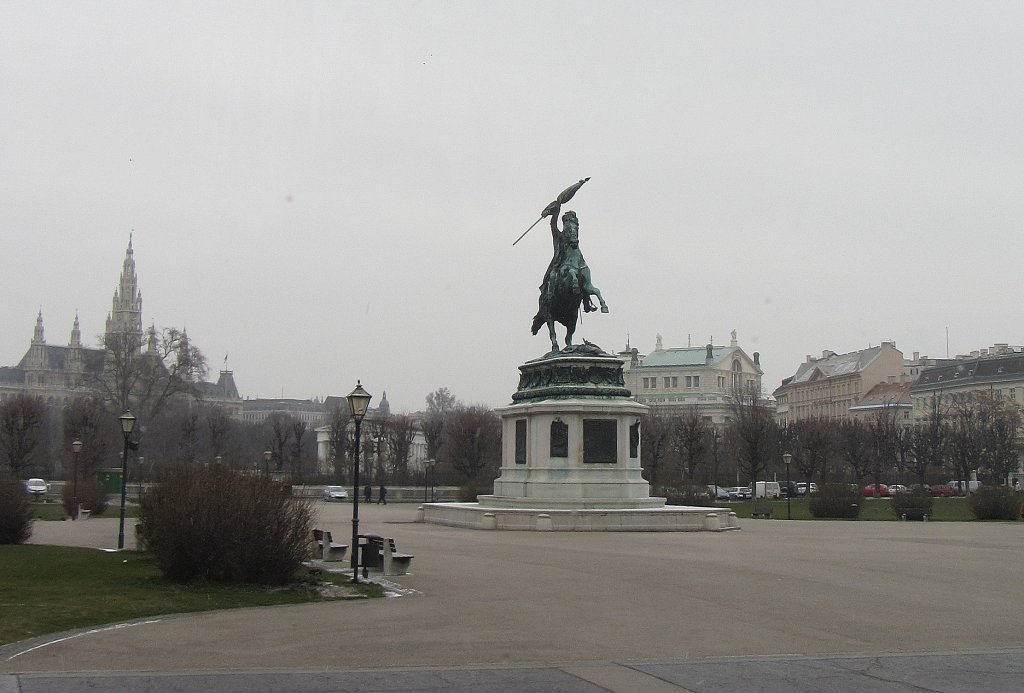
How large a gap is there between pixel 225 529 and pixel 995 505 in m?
35.6

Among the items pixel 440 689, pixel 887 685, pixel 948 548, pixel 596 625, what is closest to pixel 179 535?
pixel 596 625

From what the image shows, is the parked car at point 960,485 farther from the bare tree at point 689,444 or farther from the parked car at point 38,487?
the parked car at point 38,487

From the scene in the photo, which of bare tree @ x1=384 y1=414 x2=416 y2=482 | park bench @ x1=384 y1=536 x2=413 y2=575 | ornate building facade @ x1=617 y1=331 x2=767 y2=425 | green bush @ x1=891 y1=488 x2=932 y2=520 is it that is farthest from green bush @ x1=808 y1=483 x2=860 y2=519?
ornate building facade @ x1=617 y1=331 x2=767 y2=425

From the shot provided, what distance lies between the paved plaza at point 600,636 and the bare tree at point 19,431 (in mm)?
63249

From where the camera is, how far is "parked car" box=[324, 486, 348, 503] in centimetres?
7025

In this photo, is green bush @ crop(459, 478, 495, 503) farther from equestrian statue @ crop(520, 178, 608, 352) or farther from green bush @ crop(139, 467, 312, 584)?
green bush @ crop(139, 467, 312, 584)

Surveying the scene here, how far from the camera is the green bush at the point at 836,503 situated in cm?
4531

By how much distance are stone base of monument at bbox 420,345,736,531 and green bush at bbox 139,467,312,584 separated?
1557 centimetres

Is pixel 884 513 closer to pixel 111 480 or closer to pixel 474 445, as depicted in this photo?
pixel 474 445

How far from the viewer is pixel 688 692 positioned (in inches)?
385

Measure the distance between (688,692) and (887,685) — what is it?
202cm

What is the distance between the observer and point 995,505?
42562mm

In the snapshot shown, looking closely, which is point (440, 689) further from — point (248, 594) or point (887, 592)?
point (887, 592)

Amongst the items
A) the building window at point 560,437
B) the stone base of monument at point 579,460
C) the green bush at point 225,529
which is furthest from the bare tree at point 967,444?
the green bush at point 225,529
